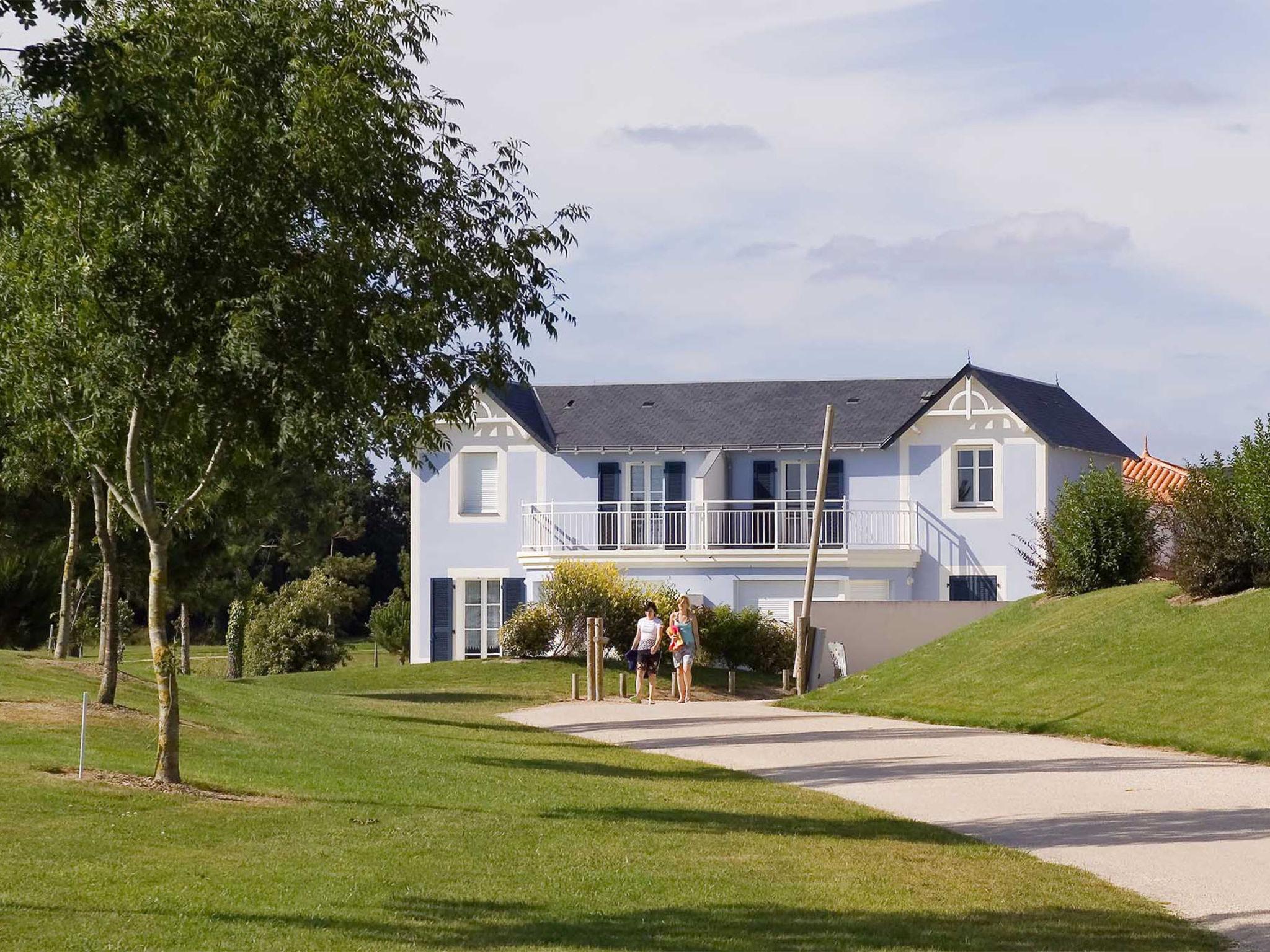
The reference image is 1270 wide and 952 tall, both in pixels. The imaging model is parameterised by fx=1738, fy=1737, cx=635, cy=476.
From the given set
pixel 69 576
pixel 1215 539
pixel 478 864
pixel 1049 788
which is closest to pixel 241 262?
pixel 478 864

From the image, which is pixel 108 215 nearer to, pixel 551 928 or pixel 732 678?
pixel 551 928

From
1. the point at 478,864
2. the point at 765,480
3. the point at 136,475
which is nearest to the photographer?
the point at 478,864

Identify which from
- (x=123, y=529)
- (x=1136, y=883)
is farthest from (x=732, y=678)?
(x=1136, y=883)

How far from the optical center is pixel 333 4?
14031 millimetres

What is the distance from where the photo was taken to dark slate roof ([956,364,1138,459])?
4178 cm

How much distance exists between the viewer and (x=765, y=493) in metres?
43.5

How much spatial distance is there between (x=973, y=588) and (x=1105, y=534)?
40.5 feet

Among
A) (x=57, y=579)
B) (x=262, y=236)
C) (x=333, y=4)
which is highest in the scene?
(x=333, y=4)

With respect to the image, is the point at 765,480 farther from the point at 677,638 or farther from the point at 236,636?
the point at 236,636

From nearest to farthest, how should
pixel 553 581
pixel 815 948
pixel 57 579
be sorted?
pixel 815 948 → pixel 57 579 → pixel 553 581

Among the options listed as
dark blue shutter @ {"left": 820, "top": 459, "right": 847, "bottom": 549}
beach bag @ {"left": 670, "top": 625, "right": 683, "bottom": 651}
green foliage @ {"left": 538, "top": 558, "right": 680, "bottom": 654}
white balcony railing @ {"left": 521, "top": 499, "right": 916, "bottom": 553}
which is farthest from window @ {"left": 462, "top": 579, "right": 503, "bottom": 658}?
beach bag @ {"left": 670, "top": 625, "right": 683, "bottom": 651}

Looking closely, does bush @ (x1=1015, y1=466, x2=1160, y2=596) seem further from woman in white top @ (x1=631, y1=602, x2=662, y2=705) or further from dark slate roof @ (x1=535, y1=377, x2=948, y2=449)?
dark slate roof @ (x1=535, y1=377, x2=948, y2=449)

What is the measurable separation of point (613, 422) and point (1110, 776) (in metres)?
29.2

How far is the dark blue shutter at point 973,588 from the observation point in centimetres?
4197
